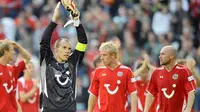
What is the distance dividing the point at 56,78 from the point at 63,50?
0.48 meters

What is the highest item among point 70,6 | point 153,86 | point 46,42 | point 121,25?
point 70,6

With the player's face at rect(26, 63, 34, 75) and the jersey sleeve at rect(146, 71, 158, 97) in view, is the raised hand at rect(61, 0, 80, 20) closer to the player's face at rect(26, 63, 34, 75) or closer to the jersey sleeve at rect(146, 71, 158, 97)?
the jersey sleeve at rect(146, 71, 158, 97)

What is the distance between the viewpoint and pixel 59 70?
44.0ft

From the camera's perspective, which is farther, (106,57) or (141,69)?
(141,69)

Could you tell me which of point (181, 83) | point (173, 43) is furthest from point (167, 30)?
point (181, 83)

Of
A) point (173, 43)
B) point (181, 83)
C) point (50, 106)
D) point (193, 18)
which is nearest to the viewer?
point (50, 106)

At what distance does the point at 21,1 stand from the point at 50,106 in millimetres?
14563

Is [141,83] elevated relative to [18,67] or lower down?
lower down

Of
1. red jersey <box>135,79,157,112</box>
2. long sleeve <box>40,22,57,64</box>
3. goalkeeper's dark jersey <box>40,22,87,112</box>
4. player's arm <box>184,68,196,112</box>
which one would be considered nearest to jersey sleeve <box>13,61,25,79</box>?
goalkeeper's dark jersey <box>40,22,87,112</box>

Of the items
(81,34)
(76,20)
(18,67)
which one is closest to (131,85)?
(81,34)

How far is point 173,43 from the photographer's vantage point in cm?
2502

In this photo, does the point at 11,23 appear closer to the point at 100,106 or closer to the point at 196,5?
the point at 196,5

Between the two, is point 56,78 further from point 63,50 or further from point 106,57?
point 106,57

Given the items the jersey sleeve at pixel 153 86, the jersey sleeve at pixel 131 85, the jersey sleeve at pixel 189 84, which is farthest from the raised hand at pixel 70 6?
the jersey sleeve at pixel 189 84
